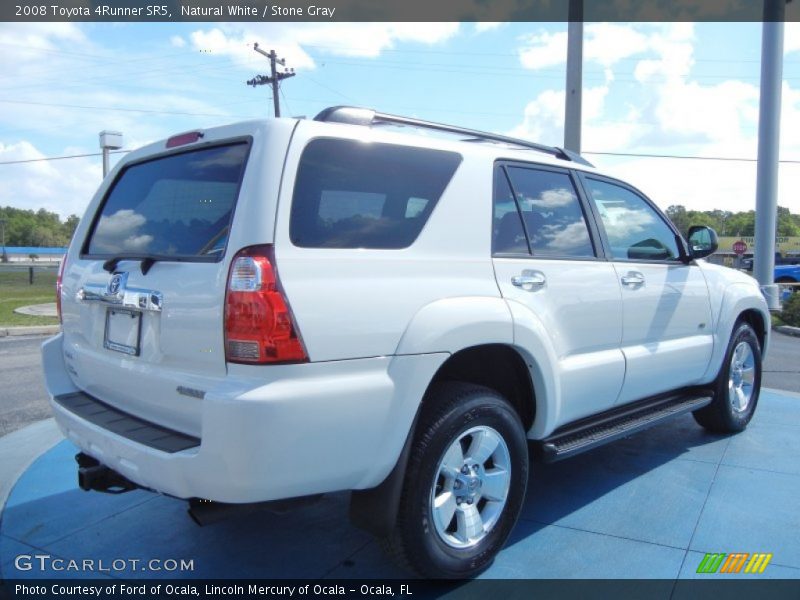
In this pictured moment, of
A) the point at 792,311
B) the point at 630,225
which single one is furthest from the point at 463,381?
the point at 792,311

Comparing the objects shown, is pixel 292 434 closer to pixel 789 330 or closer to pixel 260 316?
pixel 260 316

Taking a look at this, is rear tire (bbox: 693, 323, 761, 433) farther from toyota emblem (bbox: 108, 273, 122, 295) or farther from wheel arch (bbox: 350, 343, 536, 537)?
toyota emblem (bbox: 108, 273, 122, 295)

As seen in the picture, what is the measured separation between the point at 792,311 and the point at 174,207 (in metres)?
15.0

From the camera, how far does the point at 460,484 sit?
2936mm

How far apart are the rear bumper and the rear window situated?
1.91 feet

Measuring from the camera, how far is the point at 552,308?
3.31 meters

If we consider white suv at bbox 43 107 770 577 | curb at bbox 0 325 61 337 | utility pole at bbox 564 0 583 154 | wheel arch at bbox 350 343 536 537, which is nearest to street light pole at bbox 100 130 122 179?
curb at bbox 0 325 61 337

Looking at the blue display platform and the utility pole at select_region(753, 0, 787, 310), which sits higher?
the utility pole at select_region(753, 0, 787, 310)

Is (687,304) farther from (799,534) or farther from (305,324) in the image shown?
(305,324)

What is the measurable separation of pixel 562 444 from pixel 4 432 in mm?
4485

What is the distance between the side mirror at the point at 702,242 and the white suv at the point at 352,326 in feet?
3.40

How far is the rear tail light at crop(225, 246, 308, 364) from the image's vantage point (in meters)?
2.31

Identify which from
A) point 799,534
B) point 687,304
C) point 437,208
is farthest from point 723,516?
point 437,208

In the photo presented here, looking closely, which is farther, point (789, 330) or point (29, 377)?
point (789, 330)
